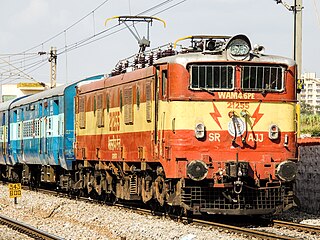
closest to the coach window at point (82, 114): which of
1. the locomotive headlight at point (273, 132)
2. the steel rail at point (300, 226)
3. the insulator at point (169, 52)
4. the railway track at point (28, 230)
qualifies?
the railway track at point (28, 230)

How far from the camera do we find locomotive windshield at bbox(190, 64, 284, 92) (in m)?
15.8

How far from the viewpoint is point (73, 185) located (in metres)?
24.4

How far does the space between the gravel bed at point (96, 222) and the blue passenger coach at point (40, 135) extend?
271cm

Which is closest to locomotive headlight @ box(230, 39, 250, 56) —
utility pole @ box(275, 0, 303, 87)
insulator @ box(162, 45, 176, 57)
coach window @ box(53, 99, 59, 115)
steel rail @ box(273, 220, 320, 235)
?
insulator @ box(162, 45, 176, 57)

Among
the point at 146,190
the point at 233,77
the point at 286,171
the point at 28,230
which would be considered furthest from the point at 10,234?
the point at 286,171

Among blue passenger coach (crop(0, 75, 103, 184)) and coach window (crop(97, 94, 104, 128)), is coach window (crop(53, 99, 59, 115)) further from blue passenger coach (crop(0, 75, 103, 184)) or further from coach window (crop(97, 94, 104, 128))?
coach window (crop(97, 94, 104, 128))

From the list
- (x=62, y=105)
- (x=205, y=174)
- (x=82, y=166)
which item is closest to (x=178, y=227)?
(x=205, y=174)

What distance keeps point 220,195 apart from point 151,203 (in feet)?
10.7

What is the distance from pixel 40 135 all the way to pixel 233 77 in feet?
47.8

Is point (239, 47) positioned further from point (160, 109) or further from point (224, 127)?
point (160, 109)

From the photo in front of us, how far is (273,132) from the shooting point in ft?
52.2

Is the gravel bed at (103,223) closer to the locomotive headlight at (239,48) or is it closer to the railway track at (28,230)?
the railway track at (28,230)

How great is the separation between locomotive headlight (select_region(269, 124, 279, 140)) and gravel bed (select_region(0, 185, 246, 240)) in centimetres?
263

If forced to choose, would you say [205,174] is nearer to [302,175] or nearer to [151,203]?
[151,203]
